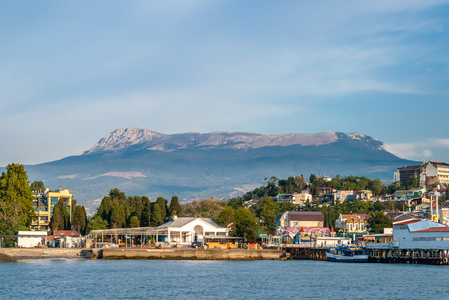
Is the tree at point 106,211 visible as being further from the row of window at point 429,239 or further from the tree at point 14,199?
the row of window at point 429,239

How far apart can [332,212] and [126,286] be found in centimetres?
11878

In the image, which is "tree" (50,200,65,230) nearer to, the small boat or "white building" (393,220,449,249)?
the small boat

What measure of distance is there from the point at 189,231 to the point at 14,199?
30.5 meters

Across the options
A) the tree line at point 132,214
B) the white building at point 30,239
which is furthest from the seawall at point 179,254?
the tree line at point 132,214

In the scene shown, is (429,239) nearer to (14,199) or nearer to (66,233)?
(66,233)

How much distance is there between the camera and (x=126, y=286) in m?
62.7

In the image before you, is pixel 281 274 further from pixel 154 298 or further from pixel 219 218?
pixel 219 218

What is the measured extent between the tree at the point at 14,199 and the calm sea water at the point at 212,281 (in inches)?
948

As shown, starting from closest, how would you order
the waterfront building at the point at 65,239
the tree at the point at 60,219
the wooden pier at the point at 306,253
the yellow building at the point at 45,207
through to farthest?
the wooden pier at the point at 306,253 → the waterfront building at the point at 65,239 → the tree at the point at 60,219 → the yellow building at the point at 45,207

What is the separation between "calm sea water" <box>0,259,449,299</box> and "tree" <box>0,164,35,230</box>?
2408cm

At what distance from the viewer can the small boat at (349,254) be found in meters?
105

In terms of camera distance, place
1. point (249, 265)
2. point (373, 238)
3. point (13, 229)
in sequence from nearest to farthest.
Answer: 1. point (249, 265)
2. point (13, 229)
3. point (373, 238)

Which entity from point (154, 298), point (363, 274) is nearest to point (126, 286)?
point (154, 298)

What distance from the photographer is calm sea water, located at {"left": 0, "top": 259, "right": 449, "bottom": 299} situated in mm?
57812
